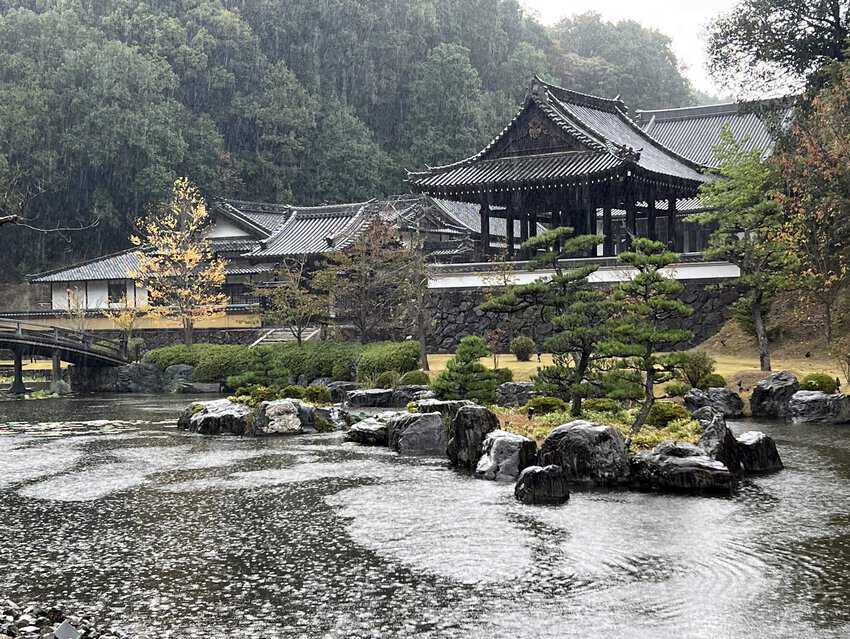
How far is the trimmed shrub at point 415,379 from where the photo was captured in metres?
33.2

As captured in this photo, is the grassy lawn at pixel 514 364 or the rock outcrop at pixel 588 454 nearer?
the rock outcrop at pixel 588 454

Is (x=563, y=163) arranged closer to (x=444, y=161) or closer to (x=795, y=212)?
(x=795, y=212)

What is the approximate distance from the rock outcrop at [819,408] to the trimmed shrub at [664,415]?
4.39 metres

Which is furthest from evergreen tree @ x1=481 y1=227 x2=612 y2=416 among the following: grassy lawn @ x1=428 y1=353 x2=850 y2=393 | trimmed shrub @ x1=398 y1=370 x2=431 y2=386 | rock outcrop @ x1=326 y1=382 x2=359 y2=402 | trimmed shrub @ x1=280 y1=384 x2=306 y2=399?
rock outcrop @ x1=326 y1=382 x2=359 y2=402

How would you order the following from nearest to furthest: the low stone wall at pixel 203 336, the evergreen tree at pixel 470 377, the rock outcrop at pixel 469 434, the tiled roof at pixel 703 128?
the rock outcrop at pixel 469 434 < the evergreen tree at pixel 470 377 < the tiled roof at pixel 703 128 < the low stone wall at pixel 203 336

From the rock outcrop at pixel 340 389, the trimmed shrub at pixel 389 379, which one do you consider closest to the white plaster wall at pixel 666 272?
the trimmed shrub at pixel 389 379

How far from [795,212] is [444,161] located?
52.3 metres

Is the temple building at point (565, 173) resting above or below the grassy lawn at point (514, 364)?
above

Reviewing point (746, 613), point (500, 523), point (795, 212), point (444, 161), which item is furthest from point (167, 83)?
point (746, 613)

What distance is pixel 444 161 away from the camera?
8212cm

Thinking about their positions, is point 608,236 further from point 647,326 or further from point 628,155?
point 647,326

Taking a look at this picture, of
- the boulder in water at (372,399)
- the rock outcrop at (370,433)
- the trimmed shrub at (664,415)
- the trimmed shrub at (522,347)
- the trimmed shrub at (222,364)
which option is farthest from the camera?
the trimmed shrub at (222,364)

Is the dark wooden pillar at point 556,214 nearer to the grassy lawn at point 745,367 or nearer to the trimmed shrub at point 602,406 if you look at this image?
the grassy lawn at point 745,367

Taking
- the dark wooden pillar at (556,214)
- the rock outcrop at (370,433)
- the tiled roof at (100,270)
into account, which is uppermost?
the dark wooden pillar at (556,214)
